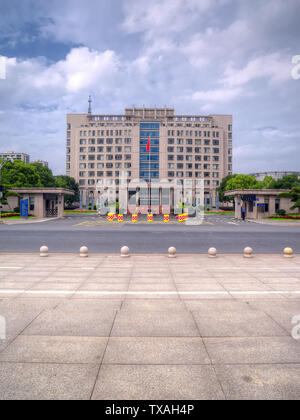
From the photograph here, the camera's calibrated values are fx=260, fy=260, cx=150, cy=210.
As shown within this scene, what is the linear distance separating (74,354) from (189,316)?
8.52ft

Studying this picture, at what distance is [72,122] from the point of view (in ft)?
318

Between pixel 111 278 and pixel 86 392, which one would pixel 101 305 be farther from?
pixel 86 392

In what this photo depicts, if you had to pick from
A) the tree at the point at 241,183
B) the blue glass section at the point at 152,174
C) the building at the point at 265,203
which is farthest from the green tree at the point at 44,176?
the building at the point at 265,203

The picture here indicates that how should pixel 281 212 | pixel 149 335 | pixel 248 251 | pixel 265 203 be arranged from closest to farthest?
pixel 149 335
pixel 248 251
pixel 281 212
pixel 265 203

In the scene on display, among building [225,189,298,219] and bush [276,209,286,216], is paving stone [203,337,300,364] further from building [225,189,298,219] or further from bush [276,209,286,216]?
bush [276,209,286,216]

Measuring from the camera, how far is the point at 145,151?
8981 cm

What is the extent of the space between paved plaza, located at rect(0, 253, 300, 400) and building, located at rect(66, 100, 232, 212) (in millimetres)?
81059

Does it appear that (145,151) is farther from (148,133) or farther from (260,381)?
(260,381)

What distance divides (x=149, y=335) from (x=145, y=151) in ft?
288

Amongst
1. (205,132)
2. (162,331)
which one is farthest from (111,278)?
(205,132)

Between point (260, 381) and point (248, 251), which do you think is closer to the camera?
point (260, 381)

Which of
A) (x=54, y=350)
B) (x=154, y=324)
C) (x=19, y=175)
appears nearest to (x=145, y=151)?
(x=19, y=175)

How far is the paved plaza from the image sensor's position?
3549mm

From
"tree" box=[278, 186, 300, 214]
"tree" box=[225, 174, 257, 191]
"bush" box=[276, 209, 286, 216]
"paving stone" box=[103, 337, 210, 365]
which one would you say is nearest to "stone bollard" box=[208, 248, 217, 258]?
"paving stone" box=[103, 337, 210, 365]
